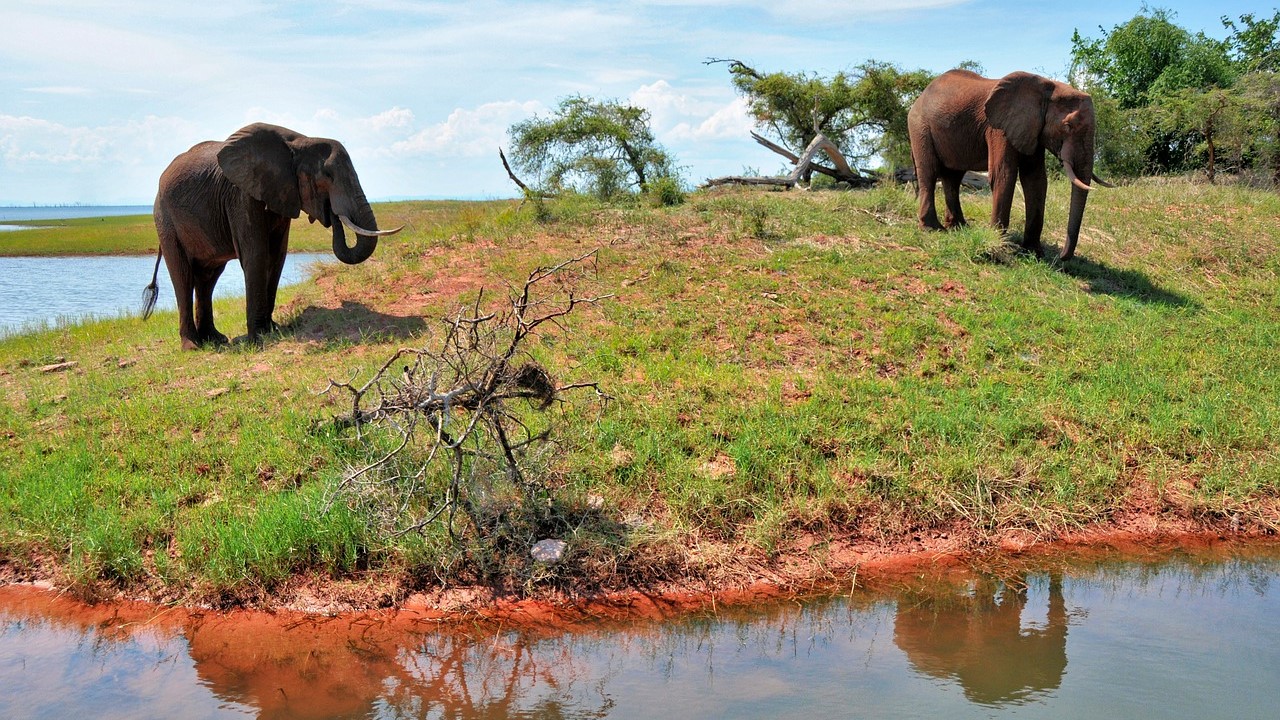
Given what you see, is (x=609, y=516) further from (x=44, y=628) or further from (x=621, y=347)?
(x=44, y=628)

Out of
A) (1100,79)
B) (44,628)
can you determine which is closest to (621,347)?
(44,628)

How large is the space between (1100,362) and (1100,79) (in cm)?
1908

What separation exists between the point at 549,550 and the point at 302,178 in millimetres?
5183

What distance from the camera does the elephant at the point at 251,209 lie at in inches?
353

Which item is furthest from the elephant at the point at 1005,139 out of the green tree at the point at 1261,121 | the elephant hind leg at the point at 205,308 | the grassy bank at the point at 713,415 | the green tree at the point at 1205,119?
the green tree at the point at 1261,121

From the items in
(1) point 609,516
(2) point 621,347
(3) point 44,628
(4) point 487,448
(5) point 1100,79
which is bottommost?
(3) point 44,628

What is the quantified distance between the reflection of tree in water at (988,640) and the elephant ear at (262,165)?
682 centimetres

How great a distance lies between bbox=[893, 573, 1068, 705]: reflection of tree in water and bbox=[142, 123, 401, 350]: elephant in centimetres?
590

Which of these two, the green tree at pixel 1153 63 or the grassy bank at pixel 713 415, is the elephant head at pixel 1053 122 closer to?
the grassy bank at pixel 713 415

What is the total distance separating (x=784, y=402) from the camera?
7.42 m

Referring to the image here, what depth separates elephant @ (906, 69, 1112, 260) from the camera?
1002 centimetres

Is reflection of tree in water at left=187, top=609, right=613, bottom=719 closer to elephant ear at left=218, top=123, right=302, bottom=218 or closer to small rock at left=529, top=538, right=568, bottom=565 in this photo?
small rock at left=529, top=538, right=568, bottom=565

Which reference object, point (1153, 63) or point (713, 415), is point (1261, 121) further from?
point (713, 415)

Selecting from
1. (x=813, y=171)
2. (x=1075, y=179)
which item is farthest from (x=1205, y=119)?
(x=1075, y=179)
